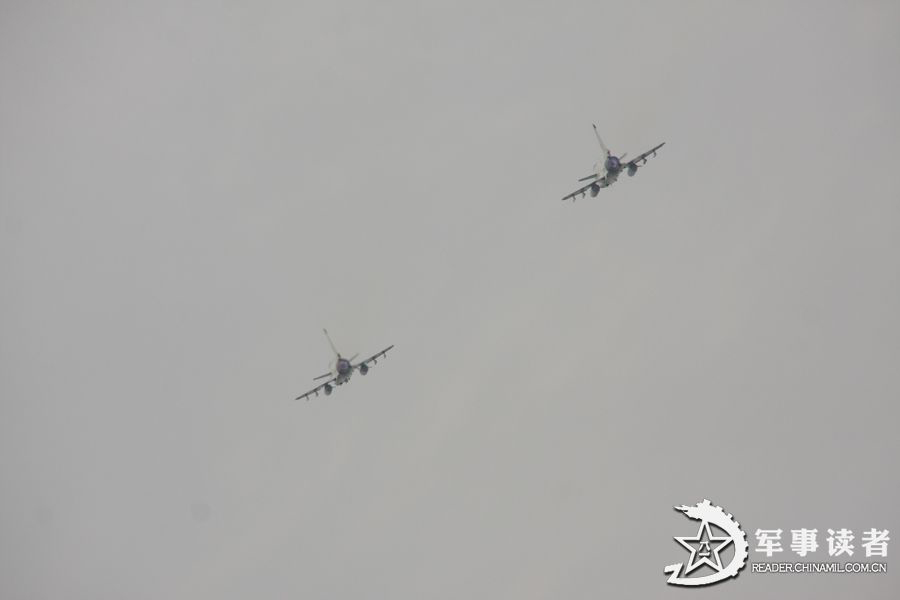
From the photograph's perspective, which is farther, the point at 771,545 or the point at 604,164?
the point at 771,545

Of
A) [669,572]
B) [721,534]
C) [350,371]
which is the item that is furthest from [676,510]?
[350,371]

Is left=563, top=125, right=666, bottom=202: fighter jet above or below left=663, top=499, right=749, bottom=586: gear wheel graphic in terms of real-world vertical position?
above

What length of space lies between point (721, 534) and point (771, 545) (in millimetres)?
14459

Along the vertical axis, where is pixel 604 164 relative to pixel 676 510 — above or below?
above

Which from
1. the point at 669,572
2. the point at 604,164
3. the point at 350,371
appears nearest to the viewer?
the point at 604,164

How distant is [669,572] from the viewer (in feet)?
565

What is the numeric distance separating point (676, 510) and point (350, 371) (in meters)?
52.7

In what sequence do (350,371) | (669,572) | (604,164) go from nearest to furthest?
(604,164), (350,371), (669,572)

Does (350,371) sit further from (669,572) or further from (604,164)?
(669,572)

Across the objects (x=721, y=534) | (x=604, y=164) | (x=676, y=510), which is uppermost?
(x=604, y=164)

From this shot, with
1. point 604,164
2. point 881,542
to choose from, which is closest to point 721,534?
point 881,542

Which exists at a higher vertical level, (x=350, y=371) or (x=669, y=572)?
(x=350, y=371)

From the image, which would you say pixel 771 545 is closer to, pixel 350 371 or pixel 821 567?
pixel 821 567

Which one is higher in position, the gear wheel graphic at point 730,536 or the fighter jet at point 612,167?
the fighter jet at point 612,167
